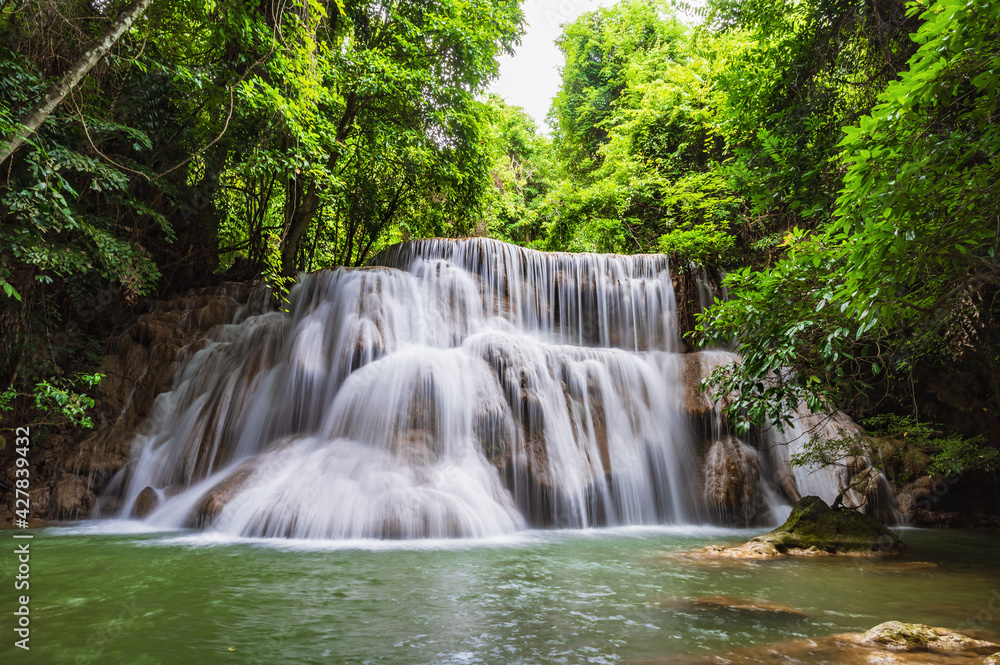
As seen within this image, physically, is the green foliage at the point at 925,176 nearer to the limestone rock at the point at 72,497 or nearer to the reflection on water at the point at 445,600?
the reflection on water at the point at 445,600

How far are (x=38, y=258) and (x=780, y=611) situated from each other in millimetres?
9164

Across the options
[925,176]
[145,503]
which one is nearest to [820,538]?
[925,176]

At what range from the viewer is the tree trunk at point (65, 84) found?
525 cm

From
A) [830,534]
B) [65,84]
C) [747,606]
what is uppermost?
[65,84]

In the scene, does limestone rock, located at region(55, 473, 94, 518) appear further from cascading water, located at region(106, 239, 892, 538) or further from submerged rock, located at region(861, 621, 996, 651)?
submerged rock, located at region(861, 621, 996, 651)

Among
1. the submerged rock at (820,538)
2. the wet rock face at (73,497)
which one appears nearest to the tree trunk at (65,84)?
the wet rock face at (73,497)

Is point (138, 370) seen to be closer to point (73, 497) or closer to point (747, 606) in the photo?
point (73, 497)

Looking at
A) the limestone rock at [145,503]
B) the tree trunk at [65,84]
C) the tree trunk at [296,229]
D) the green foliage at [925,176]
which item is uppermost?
the tree trunk at [296,229]

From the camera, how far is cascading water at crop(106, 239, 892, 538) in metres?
7.41

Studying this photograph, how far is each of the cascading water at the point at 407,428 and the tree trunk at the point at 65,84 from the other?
187 inches

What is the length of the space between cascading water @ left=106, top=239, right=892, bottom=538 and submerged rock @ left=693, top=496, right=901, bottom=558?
2677 millimetres

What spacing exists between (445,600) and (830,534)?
16.1 feet

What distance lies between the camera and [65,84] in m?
5.33

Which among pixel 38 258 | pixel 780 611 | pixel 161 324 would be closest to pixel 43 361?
pixel 161 324
